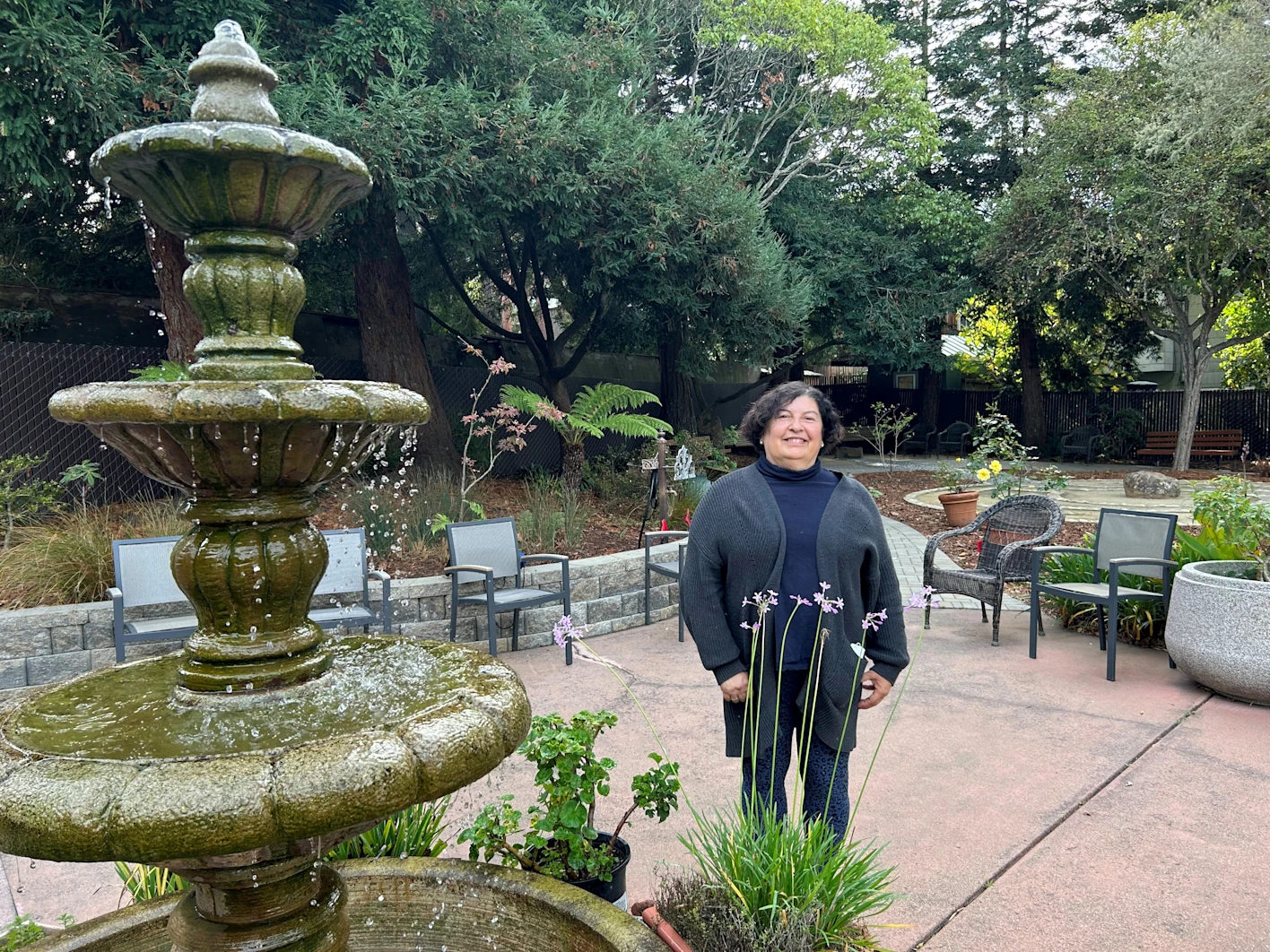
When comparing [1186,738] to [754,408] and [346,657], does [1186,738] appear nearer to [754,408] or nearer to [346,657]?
[754,408]

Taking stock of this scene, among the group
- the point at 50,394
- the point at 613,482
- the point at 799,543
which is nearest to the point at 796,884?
the point at 799,543

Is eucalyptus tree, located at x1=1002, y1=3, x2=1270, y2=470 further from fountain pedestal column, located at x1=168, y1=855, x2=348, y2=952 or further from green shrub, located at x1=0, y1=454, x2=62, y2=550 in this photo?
fountain pedestal column, located at x1=168, y1=855, x2=348, y2=952

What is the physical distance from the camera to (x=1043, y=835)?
3.51 metres

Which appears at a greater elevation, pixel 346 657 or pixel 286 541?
pixel 286 541

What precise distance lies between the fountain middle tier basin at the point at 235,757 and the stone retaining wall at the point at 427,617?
3.45 meters

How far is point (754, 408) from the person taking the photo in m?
2.99

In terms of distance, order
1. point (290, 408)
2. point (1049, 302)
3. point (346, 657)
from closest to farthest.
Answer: point (290, 408), point (346, 657), point (1049, 302)

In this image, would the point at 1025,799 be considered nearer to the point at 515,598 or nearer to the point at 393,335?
the point at 515,598

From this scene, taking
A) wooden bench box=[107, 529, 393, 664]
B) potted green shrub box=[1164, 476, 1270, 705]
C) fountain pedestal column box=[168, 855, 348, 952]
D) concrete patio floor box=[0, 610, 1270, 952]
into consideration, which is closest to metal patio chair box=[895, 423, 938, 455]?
potted green shrub box=[1164, 476, 1270, 705]

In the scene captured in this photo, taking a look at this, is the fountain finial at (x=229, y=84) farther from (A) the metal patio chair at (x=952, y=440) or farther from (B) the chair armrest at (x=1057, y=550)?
(A) the metal patio chair at (x=952, y=440)

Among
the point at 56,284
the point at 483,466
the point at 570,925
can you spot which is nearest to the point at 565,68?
the point at 483,466

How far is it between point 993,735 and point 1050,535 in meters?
2.49

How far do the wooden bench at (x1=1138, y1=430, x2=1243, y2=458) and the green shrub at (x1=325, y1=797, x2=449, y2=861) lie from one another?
22516 millimetres

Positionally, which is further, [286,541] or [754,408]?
[754,408]
